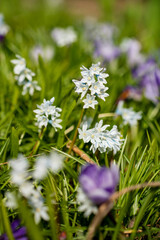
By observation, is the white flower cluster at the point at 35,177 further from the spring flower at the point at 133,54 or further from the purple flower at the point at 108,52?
the spring flower at the point at 133,54

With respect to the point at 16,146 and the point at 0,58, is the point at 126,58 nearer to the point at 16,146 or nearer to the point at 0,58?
the point at 0,58

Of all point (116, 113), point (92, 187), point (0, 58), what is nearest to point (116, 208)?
point (92, 187)

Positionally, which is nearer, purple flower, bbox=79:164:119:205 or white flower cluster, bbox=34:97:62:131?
purple flower, bbox=79:164:119:205

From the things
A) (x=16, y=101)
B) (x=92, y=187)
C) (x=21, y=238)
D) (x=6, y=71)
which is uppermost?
(x=6, y=71)

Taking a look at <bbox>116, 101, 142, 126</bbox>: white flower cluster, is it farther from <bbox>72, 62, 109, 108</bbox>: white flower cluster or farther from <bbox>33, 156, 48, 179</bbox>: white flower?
<bbox>33, 156, 48, 179</bbox>: white flower

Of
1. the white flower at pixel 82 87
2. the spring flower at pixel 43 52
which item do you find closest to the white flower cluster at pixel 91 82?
the white flower at pixel 82 87

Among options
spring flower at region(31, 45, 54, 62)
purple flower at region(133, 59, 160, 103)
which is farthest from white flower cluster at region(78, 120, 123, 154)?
spring flower at region(31, 45, 54, 62)
